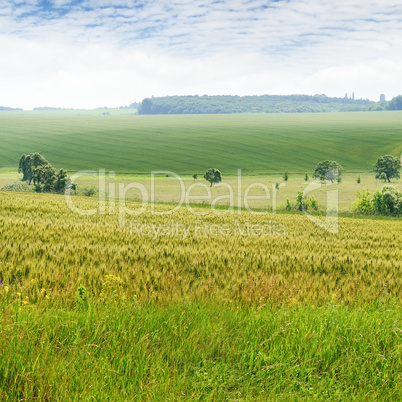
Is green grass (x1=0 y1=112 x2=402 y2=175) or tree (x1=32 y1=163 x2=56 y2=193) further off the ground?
green grass (x1=0 y1=112 x2=402 y2=175)

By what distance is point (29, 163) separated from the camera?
301ft

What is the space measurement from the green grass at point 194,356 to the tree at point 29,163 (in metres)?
91.9

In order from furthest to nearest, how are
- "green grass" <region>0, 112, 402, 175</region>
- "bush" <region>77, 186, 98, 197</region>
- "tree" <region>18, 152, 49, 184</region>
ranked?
"green grass" <region>0, 112, 402, 175</region>
"tree" <region>18, 152, 49, 184</region>
"bush" <region>77, 186, 98, 197</region>

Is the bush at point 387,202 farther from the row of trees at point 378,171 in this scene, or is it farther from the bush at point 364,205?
the row of trees at point 378,171

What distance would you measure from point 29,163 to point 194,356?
98773 millimetres

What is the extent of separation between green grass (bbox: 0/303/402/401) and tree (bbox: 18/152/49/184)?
91854mm

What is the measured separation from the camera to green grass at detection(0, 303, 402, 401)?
2.91 meters

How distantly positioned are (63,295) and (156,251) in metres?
4.13

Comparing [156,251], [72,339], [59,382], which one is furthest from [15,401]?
[156,251]

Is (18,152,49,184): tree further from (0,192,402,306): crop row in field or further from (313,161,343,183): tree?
(0,192,402,306): crop row in field

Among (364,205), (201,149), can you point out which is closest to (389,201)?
(364,205)

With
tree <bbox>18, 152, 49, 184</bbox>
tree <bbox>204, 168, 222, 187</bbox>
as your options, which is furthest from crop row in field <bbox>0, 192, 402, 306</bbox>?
tree <bbox>18, 152, 49, 184</bbox>

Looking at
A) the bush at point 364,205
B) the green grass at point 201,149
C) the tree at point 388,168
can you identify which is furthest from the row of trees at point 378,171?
the bush at point 364,205

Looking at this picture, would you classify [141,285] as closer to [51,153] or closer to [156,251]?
[156,251]
